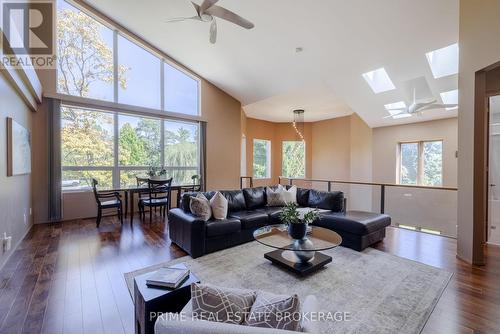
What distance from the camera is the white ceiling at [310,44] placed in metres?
3.59

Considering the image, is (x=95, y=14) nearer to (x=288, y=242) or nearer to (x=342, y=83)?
(x=342, y=83)

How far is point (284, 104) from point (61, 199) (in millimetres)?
6127

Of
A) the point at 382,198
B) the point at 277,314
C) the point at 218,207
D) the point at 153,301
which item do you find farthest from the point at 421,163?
the point at 153,301

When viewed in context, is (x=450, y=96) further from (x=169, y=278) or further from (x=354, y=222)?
(x=169, y=278)

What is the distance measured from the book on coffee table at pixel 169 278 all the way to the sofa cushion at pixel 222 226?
156 centimetres

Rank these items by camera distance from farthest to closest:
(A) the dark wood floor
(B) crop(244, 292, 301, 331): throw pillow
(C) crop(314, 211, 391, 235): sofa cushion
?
(C) crop(314, 211, 391, 235): sofa cushion < (A) the dark wood floor < (B) crop(244, 292, 301, 331): throw pillow

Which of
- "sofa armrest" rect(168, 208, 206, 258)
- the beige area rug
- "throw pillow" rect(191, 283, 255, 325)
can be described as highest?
"throw pillow" rect(191, 283, 255, 325)

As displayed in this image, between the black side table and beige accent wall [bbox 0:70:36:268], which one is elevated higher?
beige accent wall [bbox 0:70:36:268]

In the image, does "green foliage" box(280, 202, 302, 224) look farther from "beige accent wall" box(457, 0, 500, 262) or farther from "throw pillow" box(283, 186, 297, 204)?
"beige accent wall" box(457, 0, 500, 262)

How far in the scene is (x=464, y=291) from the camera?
7.59ft

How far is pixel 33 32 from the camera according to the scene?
14.1 ft

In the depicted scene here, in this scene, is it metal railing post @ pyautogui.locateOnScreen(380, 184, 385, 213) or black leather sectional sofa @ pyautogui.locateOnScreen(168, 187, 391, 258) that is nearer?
black leather sectional sofa @ pyautogui.locateOnScreen(168, 187, 391, 258)

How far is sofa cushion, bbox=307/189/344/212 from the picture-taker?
13.6 feet

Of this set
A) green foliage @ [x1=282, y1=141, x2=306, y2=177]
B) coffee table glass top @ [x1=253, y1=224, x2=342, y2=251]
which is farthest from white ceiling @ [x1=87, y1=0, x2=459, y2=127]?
coffee table glass top @ [x1=253, y1=224, x2=342, y2=251]
